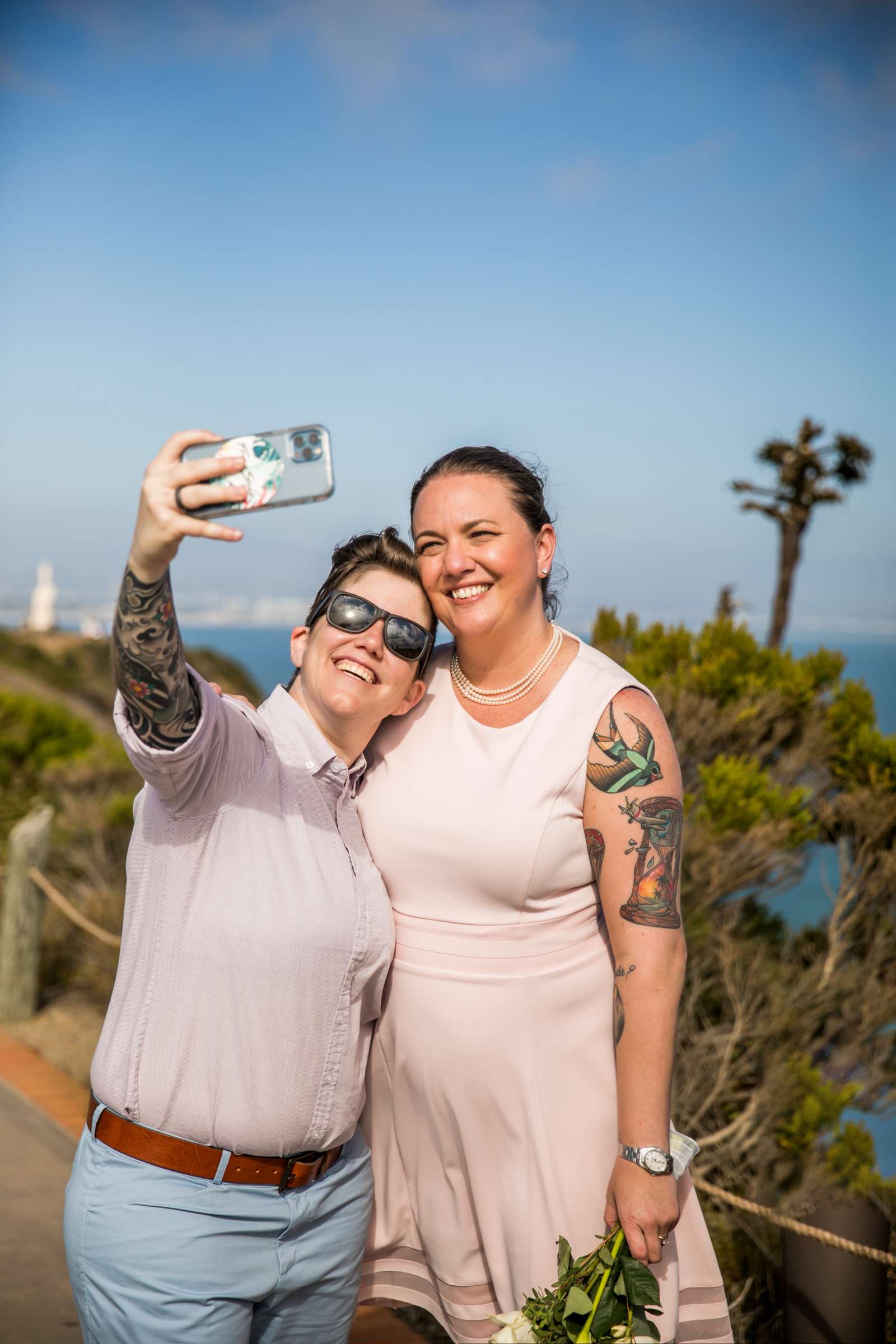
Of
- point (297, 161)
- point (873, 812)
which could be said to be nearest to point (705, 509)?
point (297, 161)

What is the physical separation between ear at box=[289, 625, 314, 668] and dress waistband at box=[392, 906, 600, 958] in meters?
0.60

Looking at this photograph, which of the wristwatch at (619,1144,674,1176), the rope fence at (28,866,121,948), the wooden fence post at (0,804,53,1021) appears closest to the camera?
the wristwatch at (619,1144,674,1176)

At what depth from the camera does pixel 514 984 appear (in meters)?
2.14

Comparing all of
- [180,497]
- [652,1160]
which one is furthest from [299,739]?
[652,1160]

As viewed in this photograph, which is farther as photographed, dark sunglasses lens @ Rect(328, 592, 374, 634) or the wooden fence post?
the wooden fence post

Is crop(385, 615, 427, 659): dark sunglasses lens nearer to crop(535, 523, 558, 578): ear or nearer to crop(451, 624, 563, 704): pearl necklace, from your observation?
crop(451, 624, 563, 704): pearl necklace

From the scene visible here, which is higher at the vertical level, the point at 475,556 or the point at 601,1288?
the point at 475,556

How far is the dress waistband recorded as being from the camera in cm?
215

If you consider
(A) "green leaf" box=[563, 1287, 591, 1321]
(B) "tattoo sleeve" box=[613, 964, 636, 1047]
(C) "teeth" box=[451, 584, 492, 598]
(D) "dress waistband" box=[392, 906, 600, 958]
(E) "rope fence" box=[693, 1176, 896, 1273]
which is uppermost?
(C) "teeth" box=[451, 584, 492, 598]

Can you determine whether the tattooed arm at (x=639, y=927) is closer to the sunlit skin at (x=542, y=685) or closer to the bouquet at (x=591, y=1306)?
the sunlit skin at (x=542, y=685)

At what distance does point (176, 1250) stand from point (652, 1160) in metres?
0.90

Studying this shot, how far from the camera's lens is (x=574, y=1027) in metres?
2.17

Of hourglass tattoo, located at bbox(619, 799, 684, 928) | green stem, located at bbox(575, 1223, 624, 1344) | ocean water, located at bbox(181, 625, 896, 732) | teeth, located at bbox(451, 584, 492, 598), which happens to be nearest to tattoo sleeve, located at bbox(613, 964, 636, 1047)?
hourglass tattoo, located at bbox(619, 799, 684, 928)

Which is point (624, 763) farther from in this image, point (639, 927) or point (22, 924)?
point (22, 924)
